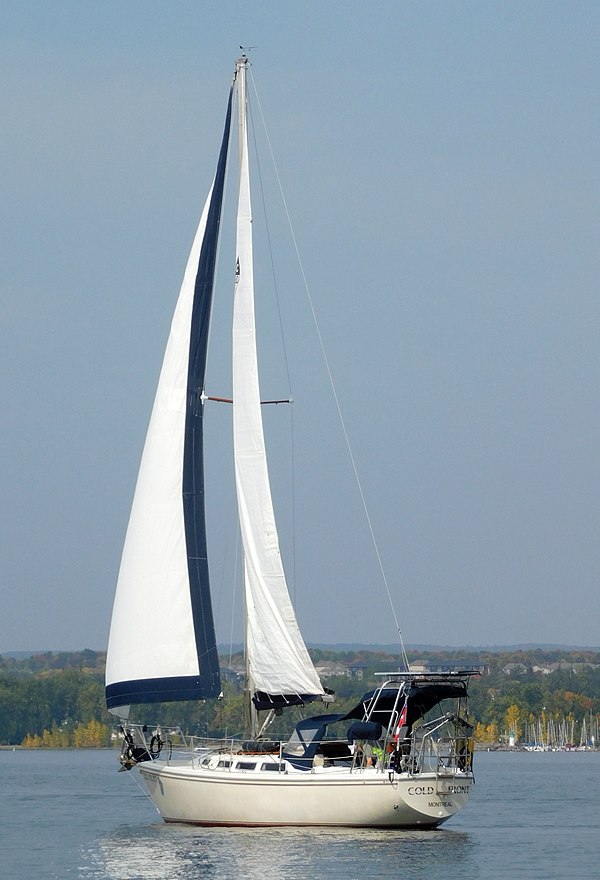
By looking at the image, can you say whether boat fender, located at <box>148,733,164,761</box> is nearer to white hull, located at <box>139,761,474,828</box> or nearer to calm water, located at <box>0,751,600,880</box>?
calm water, located at <box>0,751,600,880</box>

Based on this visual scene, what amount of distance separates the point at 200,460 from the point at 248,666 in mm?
4960

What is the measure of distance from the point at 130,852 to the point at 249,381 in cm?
1076

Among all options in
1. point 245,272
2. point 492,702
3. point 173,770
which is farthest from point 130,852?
point 492,702

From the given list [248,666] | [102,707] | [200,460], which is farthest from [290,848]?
[102,707]

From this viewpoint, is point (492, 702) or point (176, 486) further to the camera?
point (492, 702)

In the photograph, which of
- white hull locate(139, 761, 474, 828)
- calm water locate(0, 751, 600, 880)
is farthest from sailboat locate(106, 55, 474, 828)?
calm water locate(0, 751, 600, 880)

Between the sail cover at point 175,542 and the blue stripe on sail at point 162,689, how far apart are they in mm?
23

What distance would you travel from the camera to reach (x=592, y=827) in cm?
4275

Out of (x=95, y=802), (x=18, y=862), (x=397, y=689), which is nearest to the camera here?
(x=18, y=862)

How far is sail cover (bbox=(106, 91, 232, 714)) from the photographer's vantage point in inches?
1491

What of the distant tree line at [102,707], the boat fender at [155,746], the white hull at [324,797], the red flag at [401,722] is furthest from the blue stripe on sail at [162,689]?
the distant tree line at [102,707]

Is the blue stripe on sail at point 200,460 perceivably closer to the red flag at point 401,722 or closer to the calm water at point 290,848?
the calm water at point 290,848

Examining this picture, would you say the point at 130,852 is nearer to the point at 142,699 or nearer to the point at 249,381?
the point at 142,699

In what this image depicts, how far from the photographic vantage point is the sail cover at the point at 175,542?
1491 inches
